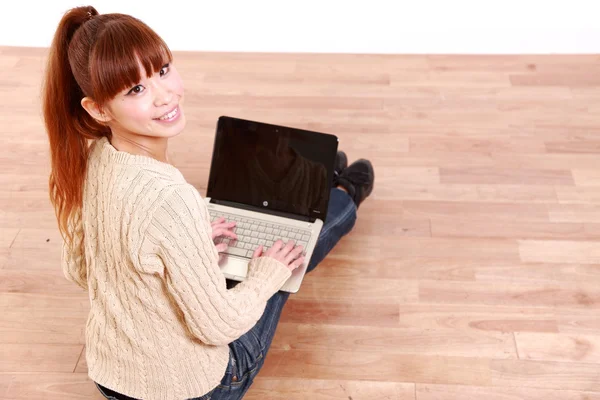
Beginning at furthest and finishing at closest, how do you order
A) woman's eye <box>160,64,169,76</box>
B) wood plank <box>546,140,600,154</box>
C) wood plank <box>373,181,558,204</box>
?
wood plank <box>546,140,600,154</box>
wood plank <box>373,181,558,204</box>
woman's eye <box>160,64,169,76</box>

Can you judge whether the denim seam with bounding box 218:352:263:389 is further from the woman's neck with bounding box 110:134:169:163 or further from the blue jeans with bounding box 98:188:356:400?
the woman's neck with bounding box 110:134:169:163

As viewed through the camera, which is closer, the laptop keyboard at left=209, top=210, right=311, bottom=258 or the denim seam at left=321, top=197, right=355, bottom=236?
the laptop keyboard at left=209, top=210, right=311, bottom=258

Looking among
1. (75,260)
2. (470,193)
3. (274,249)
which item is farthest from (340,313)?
(75,260)

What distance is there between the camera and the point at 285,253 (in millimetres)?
1771

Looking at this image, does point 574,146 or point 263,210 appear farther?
point 574,146

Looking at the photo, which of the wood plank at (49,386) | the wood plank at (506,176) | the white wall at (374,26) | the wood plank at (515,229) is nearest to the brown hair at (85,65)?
the wood plank at (49,386)

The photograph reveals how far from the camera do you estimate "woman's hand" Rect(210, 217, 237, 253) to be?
1.95 meters

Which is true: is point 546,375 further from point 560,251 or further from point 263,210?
point 263,210

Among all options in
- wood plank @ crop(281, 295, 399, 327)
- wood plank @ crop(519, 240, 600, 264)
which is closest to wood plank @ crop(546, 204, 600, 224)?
wood plank @ crop(519, 240, 600, 264)

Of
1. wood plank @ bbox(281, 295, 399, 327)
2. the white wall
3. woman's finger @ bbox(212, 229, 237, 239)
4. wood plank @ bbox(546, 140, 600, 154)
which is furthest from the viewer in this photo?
the white wall

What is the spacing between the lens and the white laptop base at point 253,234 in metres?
1.95

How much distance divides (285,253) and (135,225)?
0.51 meters

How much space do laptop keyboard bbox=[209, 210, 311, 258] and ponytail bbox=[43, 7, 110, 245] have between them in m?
0.53

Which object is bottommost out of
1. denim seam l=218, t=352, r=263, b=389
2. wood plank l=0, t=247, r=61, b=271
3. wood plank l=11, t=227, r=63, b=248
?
wood plank l=11, t=227, r=63, b=248
